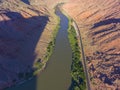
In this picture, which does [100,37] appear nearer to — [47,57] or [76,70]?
[47,57]

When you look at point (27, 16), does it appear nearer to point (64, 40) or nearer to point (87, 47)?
point (64, 40)

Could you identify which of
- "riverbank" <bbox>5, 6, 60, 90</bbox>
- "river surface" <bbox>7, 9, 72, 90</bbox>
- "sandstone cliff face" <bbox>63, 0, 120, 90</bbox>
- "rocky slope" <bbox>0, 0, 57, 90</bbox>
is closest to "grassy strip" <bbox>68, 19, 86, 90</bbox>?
"river surface" <bbox>7, 9, 72, 90</bbox>

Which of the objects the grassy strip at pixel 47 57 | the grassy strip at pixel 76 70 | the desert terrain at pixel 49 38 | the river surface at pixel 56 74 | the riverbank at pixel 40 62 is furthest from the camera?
the grassy strip at pixel 47 57

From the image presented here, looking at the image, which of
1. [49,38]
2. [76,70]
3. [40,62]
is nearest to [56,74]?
[76,70]

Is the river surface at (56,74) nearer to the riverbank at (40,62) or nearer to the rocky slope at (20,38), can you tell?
the riverbank at (40,62)

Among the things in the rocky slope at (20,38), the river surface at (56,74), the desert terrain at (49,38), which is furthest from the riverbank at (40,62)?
the river surface at (56,74)

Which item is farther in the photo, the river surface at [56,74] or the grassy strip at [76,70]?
the grassy strip at [76,70]
